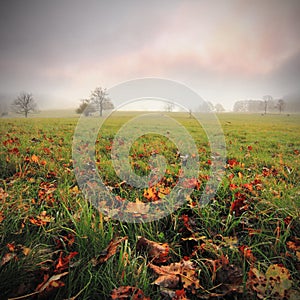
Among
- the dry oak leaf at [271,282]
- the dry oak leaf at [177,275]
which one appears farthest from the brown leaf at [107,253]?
the dry oak leaf at [271,282]

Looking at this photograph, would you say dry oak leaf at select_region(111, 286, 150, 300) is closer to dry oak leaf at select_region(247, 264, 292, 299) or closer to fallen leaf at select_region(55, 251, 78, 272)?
fallen leaf at select_region(55, 251, 78, 272)

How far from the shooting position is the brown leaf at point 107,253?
1548 mm

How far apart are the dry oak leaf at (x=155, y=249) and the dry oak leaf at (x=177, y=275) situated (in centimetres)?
10

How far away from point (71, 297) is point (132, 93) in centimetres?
239

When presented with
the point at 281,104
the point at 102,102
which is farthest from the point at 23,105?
the point at 281,104

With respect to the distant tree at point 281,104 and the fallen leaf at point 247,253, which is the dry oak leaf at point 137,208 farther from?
the distant tree at point 281,104

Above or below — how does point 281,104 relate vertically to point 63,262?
above

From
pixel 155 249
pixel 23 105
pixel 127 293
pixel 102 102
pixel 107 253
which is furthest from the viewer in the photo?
pixel 23 105

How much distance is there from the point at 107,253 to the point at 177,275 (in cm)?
56

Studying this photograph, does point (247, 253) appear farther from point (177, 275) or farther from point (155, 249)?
point (155, 249)

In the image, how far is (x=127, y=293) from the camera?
132cm

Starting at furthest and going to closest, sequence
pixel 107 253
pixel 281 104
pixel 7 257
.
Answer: pixel 281 104 < pixel 107 253 < pixel 7 257

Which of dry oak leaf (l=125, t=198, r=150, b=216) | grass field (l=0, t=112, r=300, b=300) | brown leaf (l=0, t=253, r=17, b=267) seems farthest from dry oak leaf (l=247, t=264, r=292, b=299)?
brown leaf (l=0, t=253, r=17, b=267)

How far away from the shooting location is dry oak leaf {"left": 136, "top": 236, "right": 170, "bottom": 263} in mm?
1652
